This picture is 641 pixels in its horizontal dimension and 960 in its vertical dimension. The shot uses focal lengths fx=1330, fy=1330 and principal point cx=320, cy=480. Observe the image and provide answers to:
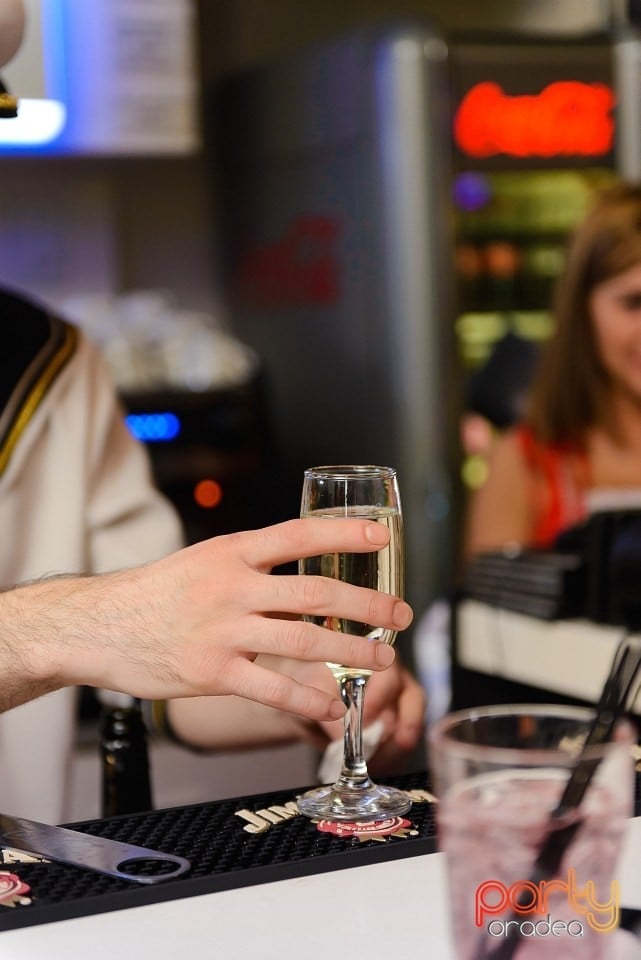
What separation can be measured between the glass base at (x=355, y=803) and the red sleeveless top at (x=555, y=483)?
194cm

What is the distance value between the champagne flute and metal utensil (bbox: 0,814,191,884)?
135 mm

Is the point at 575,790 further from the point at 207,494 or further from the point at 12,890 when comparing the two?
the point at 207,494

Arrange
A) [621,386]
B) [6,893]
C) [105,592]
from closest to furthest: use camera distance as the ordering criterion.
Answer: [6,893] < [105,592] < [621,386]

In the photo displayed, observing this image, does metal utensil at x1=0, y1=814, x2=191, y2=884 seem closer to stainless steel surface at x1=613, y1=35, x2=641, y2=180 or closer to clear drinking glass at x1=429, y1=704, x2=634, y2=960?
clear drinking glass at x1=429, y1=704, x2=634, y2=960

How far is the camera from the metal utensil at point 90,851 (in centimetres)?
83

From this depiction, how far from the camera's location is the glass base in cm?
93

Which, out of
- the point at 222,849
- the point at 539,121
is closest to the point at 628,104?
the point at 539,121

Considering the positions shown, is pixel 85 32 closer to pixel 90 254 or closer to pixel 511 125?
pixel 90 254

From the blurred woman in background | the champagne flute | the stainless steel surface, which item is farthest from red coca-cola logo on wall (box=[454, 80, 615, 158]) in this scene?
the champagne flute

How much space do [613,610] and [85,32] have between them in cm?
239

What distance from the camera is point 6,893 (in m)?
0.80

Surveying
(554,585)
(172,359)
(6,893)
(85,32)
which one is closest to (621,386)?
(554,585)

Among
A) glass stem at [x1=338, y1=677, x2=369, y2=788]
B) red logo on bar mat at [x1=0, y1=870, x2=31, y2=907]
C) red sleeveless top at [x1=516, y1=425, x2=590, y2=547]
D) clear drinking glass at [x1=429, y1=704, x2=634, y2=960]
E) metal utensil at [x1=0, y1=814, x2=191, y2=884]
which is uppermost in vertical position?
clear drinking glass at [x1=429, y1=704, x2=634, y2=960]

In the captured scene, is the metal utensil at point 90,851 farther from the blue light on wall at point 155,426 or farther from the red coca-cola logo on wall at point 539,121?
the red coca-cola logo on wall at point 539,121
